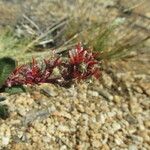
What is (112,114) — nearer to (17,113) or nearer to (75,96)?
(75,96)

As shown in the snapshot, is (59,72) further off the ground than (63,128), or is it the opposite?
(59,72)

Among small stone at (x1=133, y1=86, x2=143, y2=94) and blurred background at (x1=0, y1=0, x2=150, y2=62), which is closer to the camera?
small stone at (x1=133, y1=86, x2=143, y2=94)

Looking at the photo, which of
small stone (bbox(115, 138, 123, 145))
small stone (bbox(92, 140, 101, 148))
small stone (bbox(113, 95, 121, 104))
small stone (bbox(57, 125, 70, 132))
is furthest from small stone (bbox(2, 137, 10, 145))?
small stone (bbox(113, 95, 121, 104))

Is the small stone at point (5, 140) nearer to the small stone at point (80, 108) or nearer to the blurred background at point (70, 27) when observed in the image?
the small stone at point (80, 108)

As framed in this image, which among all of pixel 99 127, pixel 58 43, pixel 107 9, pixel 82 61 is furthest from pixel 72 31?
pixel 82 61

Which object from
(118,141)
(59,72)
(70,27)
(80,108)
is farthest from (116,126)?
(70,27)

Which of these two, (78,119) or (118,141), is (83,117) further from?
(118,141)

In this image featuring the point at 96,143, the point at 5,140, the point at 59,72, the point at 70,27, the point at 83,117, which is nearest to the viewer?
the point at 59,72

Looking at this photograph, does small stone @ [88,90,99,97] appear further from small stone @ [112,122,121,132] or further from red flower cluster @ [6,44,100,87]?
red flower cluster @ [6,44,100,87]
